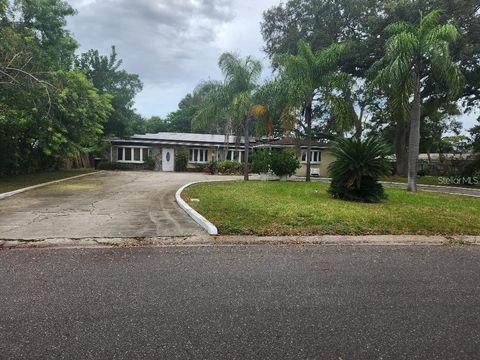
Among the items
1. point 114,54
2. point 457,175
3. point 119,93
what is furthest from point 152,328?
point 114,54

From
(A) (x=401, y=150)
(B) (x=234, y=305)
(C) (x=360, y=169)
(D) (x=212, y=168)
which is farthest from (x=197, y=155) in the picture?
(B) (x=234, y=305)

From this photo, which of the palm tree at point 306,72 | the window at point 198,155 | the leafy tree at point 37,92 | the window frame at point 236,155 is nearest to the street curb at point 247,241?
the leafy tree at point 37,92

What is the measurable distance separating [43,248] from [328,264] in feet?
14.9

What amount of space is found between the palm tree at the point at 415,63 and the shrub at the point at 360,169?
Answer: 5384mm

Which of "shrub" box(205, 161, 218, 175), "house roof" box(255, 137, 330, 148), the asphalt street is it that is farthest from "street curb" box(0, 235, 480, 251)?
"house roof" box(255, 137, 330, 148)

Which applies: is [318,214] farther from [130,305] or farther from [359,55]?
[359,55]

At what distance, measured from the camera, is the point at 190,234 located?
23.3 ft

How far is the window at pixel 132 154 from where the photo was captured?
1276 inches

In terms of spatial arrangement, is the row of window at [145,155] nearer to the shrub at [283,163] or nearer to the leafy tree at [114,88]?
the leafy tree at [114,88]

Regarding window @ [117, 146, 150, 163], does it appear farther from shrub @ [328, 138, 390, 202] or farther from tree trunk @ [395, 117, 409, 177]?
shrub @ [328, 138, 390, 202]

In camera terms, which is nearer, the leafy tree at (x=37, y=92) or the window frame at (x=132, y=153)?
the leafy tree at (x=37, y=92)

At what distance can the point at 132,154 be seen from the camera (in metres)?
32.6

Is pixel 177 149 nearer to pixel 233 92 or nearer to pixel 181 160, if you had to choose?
pixel 181 160

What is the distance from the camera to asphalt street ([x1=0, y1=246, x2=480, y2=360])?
3039 millimetres
